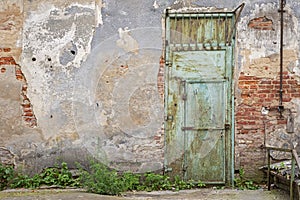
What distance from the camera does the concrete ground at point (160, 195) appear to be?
614 cm

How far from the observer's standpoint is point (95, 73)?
6.84m

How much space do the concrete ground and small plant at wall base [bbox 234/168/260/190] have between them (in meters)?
0.15

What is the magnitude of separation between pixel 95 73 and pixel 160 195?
6.10ft

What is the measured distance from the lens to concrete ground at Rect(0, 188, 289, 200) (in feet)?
20.1

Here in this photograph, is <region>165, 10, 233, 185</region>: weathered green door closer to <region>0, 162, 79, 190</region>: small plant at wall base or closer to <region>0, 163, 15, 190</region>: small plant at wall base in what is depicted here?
<region>0, 162, 79, 190</region>: small plant at wall base

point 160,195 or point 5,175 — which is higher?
point 5,175

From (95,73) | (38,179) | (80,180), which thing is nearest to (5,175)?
(38,179)

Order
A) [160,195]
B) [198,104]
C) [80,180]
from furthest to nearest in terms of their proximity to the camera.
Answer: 1. [198,104]
2. [80,180]
3. [160,195]

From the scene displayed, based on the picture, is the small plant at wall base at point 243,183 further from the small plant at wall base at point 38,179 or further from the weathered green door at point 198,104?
the small plant at wall base at point 38,179

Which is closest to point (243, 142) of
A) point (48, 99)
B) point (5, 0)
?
point (48, 99)

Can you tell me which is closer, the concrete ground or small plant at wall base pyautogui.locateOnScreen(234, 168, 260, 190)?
the concrete ground

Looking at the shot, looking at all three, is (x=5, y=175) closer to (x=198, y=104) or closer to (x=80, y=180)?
(x=80, y=180)

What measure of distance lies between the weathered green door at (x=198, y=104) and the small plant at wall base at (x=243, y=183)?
0.22 meters

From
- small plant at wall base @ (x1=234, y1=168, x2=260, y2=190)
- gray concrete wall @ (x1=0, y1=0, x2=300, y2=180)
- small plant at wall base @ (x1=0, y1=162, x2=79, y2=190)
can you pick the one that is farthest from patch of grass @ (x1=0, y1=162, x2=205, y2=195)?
small plant at wall base @ (x1=234, y1=168, x2=260, y2=190)
